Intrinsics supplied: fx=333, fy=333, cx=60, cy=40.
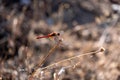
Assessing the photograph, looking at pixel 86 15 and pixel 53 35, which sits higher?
pixel 86 15

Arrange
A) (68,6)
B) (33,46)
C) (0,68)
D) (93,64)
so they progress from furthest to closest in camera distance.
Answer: (68,6) < (33,46) < (93,64) < (0,68)

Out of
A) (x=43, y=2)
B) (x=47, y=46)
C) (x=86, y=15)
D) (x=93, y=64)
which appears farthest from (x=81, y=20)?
(x=93, y=64)

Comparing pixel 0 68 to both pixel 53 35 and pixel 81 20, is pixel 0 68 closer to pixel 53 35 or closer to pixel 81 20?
pixel 53 35

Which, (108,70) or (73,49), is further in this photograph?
(73,49)

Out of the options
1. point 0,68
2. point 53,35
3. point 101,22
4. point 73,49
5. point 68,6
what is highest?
point 68,6

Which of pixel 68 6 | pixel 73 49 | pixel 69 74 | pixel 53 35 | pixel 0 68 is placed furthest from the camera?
pixel 68 6

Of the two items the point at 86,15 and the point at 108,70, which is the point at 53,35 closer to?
the point at 108,70

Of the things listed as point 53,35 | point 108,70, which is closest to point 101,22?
point 108,70
